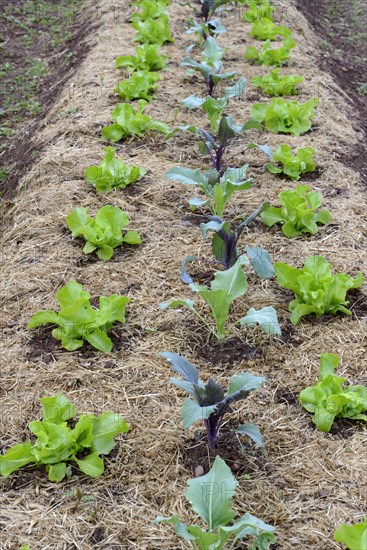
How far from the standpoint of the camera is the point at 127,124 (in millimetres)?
4715

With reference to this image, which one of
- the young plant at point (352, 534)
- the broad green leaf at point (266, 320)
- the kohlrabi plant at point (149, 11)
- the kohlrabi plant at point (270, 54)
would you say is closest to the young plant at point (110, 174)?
A: the broad green leaf at point (266, 320)

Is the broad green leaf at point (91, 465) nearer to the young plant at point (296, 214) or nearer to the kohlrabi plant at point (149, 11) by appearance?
the young plant at point (296, 214)

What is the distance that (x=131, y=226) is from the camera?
391 centimetres

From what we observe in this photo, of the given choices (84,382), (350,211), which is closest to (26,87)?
(350,211)

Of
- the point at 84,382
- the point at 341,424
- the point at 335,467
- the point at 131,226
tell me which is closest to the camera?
the point at 335,467

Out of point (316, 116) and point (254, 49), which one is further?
point (254, 49)

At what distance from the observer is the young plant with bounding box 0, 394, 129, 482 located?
2.45m

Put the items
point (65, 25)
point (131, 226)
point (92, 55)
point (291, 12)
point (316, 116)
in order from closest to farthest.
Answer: point (131, 226), point (316, 116), point (92, 55), point (291, 12), point (65, 25)

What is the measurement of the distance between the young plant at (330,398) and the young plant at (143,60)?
11.9 ft

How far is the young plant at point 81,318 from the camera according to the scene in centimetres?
304

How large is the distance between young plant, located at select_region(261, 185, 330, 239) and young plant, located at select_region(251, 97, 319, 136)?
111 cm

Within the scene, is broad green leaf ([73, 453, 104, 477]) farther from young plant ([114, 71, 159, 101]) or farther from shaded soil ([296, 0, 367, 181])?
Result: young plant ([114, 71, 159, 101])

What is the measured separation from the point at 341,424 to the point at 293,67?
13.4ft

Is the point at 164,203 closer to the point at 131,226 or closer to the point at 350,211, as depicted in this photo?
the point at 131,226
